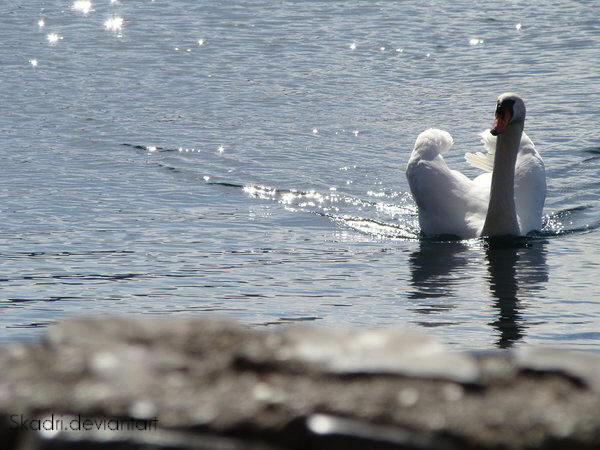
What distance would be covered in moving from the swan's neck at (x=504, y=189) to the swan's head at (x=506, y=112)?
15 cm

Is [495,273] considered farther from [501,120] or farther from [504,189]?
[501,120]

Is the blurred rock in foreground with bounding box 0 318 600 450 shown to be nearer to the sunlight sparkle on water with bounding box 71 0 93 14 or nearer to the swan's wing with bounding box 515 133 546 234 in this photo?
the swan's wing with bounding box 515 133 546 234

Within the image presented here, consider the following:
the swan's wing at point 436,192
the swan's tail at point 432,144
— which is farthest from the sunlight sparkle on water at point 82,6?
the swan's wing at point 436,192

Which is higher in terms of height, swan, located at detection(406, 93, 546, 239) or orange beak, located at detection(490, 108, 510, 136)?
orange beak, located at detection(490, 108, 510, 136)

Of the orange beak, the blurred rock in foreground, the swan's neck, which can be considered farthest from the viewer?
the orange beak

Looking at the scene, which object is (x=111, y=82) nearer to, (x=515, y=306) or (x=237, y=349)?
(x=515, y=306)

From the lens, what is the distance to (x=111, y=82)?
17906 millimetres

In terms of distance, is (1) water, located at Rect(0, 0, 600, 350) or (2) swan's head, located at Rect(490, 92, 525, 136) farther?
(2) swan's head, located at Rect(490, 92, 525, 136)

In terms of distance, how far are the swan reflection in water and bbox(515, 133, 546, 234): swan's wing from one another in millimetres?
409

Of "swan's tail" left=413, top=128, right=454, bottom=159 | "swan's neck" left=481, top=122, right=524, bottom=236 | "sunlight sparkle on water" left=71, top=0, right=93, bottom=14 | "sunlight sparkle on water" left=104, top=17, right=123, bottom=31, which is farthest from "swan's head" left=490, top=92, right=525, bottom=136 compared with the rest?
"sunlight sparkle on water" left=71, top=0, right=93, bottom=14

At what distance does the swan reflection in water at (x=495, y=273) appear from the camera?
887 cm

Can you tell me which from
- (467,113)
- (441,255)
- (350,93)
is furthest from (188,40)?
(441,255)

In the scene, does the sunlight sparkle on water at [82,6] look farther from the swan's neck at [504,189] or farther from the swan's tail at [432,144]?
the swan's neck at [504,189]

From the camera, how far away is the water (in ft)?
30.1
